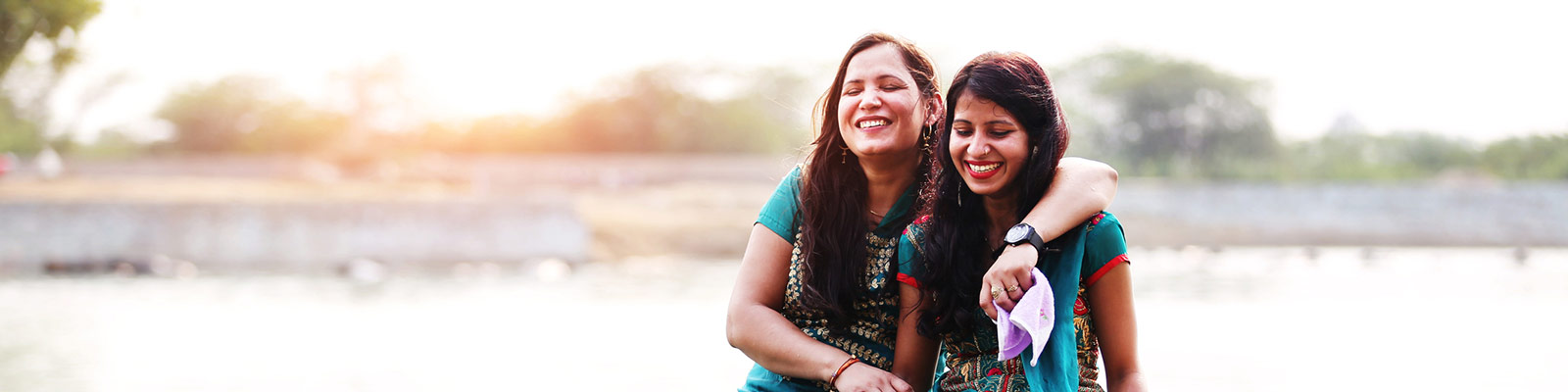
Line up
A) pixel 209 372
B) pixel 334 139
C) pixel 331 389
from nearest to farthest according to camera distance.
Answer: pixel 331 389
pixel 209 372
pixel 334 139

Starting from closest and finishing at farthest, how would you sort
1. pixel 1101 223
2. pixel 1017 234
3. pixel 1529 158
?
pixel 1017 234 < pixel 1101 223 < pixel 1529 158

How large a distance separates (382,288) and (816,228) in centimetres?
1363

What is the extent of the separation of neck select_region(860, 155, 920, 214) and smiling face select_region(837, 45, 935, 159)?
1.2 inches

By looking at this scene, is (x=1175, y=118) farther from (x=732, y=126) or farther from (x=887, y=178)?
(x=887, y=178)

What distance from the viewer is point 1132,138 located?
149 feet

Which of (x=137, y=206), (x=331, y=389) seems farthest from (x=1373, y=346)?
(x=137, y=206)

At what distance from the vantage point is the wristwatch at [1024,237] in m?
2.46


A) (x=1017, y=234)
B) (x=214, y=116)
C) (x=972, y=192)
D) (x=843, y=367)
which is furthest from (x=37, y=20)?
(x=214, y=116)

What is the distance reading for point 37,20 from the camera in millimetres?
8820

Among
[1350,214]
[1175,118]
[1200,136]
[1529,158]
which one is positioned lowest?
[1350,214]

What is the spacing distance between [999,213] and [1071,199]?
9.2 inches

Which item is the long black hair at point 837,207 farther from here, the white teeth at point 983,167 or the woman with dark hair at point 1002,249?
the white teeth at point 983,167

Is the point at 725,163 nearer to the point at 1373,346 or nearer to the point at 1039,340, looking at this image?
the point at 1373,346

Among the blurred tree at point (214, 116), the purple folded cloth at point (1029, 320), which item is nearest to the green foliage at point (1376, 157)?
the blurred tree at point (214, 116)
